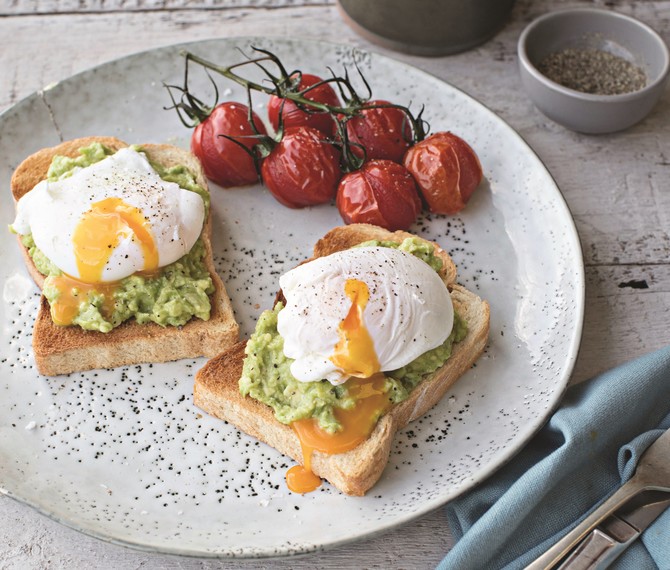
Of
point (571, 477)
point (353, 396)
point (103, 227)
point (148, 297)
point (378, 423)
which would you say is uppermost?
point (103, 227)

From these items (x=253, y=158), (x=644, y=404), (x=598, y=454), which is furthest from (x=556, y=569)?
(x=253, y=158)

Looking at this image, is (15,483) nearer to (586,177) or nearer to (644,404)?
(644,404)

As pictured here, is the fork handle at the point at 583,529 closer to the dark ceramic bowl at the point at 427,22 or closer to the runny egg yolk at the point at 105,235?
the runny egg yolk at the point at 105,235

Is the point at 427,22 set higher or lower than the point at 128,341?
higher

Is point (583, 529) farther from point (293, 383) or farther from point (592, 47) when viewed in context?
point (592, 47)

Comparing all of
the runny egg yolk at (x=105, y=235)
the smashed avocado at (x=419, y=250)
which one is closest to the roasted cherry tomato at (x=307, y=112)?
the smashed avocado at (x=419, y=250)

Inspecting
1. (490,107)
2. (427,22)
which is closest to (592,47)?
(490,107)
